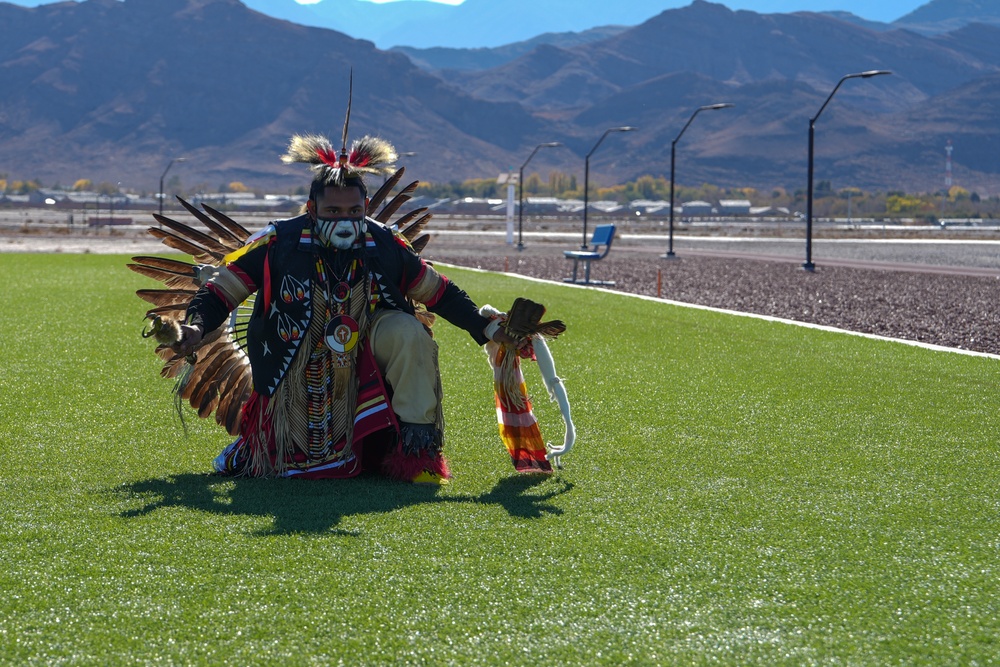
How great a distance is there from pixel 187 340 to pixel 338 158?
3.70 feet

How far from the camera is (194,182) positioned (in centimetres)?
18450

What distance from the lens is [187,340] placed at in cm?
543

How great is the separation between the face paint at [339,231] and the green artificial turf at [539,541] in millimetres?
1090

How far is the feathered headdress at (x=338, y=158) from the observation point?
5.75 metres

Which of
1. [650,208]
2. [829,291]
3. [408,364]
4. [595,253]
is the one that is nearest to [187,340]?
[408,364]

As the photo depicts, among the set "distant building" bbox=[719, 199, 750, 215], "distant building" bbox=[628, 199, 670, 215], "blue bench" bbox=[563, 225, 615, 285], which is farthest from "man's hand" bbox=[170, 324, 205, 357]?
"distant building" bbox=[719, 199, 750, 215]

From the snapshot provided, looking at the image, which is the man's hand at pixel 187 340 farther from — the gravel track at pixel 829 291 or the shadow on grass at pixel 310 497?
the gravel track at pixel 829 291

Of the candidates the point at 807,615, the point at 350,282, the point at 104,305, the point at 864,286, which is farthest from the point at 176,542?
the point at 864,286

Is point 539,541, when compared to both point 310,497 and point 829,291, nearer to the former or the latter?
point 310,497

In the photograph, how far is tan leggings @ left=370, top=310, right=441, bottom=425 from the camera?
225 inches

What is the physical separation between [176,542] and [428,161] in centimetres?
19628

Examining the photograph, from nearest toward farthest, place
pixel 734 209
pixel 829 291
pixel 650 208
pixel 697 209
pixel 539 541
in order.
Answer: pixel 539 541, pixel 829 291, pixel 697 209, pixel 734 209, pixel 650 208

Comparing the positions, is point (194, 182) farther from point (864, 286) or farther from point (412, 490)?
point (412, 490)

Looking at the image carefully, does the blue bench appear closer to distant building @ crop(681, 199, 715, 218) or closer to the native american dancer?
the native american dancer
